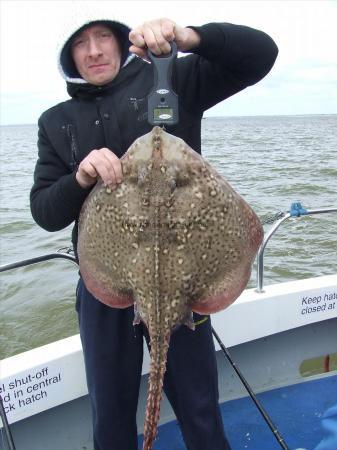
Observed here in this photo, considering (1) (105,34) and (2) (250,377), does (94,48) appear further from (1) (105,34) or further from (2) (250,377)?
(2) (250,377)

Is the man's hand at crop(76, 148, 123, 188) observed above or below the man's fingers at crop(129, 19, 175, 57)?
below

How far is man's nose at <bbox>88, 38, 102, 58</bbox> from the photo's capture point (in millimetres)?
2492

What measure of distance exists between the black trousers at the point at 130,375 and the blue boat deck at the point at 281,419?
3.86 ft

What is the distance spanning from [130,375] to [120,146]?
1.38 m

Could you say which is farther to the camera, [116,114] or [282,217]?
[282,217]

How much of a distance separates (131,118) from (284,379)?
3212mm

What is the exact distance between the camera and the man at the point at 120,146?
8.03 ft

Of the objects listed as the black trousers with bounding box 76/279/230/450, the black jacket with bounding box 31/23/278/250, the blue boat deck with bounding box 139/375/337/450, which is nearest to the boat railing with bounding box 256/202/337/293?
the blue boat deck with bounding box 139/375/337/450

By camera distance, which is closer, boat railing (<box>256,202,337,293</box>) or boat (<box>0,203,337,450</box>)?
boat (<box>0,203,337,450</box>)

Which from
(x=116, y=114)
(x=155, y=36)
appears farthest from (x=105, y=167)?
(x=116, y=114)

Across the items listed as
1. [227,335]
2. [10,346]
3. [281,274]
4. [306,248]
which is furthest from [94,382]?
[306,248]

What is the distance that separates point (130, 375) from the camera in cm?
281

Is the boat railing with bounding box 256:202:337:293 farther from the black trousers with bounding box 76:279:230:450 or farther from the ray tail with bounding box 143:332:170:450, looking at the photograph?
the ray tail with bounding box 143:332:170:450

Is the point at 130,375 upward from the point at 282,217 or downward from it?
downward
